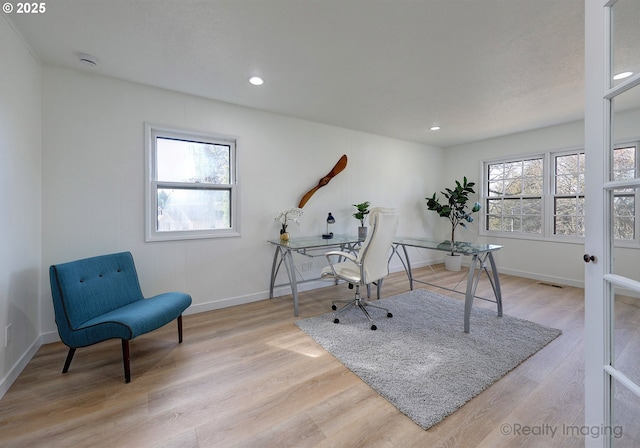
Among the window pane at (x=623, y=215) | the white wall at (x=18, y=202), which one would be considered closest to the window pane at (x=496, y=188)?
the window pane at (x=623, y=215)

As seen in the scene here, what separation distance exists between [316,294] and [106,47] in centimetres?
336

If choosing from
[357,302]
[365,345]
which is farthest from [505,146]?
[365,345]

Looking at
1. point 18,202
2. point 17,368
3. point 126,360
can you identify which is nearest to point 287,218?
point 126,360

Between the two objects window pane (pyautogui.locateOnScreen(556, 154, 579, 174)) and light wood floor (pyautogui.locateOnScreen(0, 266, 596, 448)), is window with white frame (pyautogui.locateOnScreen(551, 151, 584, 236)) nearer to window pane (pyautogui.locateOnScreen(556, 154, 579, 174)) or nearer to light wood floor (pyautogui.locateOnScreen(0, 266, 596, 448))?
window pane (pyautogui.locateOnScreen(556, 154, 579, 174))

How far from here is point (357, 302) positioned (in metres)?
2.93

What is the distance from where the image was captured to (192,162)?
121 inches

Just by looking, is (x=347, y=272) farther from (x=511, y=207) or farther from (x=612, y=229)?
(x=511, y=207)

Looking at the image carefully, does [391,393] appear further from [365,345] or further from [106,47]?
[106,47]

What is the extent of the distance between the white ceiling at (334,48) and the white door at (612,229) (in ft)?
3.11

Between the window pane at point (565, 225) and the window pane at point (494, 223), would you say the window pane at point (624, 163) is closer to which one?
the window pane at point (565, 225)

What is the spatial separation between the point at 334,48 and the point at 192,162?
6.67 ft

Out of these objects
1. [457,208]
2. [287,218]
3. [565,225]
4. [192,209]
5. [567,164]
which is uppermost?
[567,164]

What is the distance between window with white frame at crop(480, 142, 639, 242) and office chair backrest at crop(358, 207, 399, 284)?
286cm

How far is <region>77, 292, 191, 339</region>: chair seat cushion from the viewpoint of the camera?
178cm
